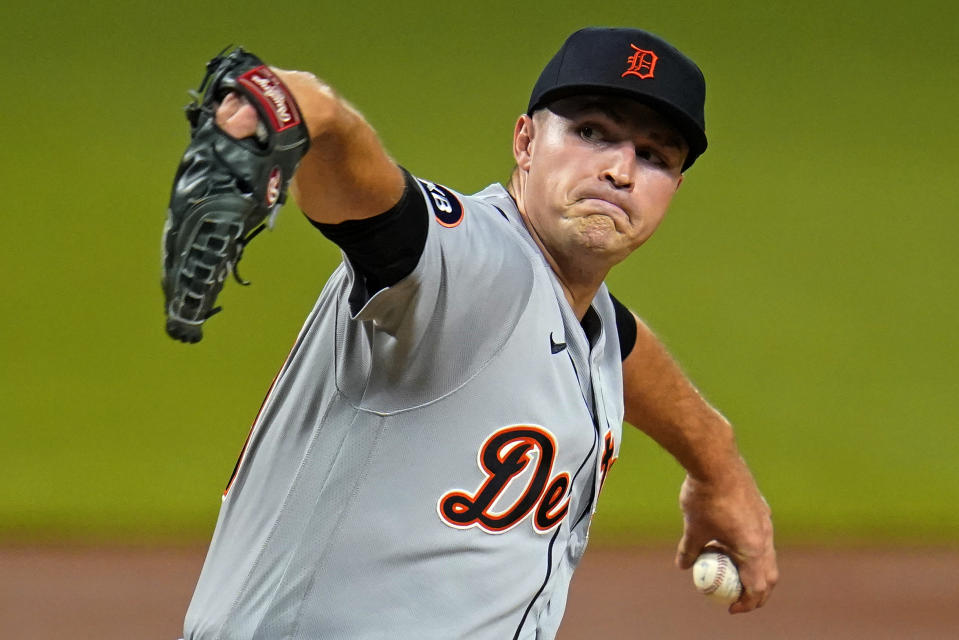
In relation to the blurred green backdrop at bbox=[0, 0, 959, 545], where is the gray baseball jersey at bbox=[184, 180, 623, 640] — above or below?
below

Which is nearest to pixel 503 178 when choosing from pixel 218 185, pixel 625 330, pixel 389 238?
pixel 625 330

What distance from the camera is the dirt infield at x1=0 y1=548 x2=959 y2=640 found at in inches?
167

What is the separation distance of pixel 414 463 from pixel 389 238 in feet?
1.10

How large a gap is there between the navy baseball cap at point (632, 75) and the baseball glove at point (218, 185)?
67 centimetres

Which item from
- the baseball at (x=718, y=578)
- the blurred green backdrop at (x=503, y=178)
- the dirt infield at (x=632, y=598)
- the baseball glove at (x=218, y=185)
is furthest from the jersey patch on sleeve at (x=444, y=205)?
the blurred green backdrop at (x=503, y=178)

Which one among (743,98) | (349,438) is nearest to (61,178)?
(743,98)

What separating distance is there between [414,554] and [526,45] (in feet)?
14.3

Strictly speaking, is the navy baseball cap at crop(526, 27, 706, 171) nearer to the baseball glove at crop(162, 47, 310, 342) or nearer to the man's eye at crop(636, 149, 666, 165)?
the man's eye at crop(636, 149, 666, 165)

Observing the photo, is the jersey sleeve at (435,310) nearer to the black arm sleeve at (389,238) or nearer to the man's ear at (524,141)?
the black arm sleeve at (389,238)

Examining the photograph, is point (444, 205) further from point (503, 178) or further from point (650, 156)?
point (503, 178)

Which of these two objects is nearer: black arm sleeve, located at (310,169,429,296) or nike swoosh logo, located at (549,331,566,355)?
black arm sleeve, located at (310,169,429,296)

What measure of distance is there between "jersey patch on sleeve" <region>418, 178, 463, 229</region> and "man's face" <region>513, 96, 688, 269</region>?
0.28m

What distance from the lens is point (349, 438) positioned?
144 cm

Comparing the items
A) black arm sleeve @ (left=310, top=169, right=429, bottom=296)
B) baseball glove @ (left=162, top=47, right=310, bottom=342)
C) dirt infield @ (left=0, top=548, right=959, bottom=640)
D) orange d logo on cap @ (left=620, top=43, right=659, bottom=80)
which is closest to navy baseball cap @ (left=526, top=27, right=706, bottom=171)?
orange d logo on cap @ (left=620, top=43, right=659, bottom=80)
